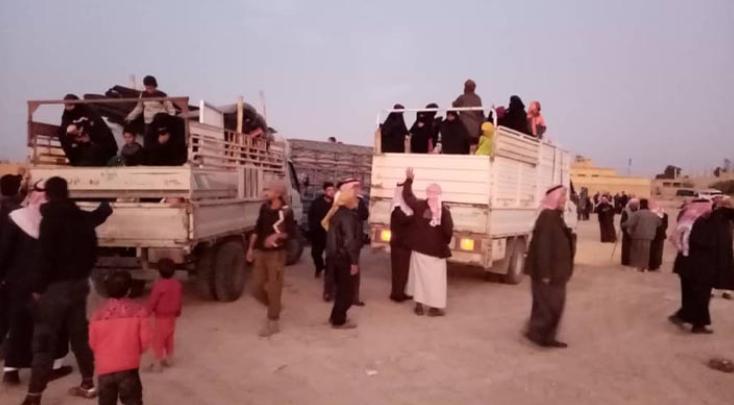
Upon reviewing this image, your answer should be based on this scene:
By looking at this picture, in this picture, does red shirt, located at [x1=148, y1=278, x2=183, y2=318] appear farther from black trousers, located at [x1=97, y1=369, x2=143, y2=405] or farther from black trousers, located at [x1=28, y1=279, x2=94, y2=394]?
black trousers, located at [x1=97, y1=369, x2=143, y2=405]

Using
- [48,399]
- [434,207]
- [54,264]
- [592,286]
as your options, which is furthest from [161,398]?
[592,286]

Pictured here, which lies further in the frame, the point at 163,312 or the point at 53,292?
the point at 163,312

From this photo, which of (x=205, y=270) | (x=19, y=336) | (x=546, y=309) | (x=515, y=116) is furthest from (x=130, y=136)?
(x=515, y=116)

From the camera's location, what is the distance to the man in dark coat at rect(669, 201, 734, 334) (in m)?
7.35

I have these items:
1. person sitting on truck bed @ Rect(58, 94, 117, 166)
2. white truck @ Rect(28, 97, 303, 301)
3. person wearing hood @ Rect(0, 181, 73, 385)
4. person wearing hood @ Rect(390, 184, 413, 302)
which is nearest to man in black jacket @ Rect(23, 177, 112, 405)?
person wearing hood @ Rect(0, 181, 73, 385)

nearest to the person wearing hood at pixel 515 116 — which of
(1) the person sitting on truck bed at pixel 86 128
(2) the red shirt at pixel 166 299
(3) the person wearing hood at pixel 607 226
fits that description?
(1) the person sitting on truck bed at pixel 86 128

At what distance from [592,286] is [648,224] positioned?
2.80m

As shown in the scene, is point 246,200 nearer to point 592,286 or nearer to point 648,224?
point 592,286

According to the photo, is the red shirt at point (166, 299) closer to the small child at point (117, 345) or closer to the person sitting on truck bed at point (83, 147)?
the small child at point (117, 345)

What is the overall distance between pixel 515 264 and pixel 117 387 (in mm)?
7813

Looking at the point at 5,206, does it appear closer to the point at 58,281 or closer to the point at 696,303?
the point at 58,281

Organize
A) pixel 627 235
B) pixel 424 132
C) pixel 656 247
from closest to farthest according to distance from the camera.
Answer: pixel 424 132 < pixel 656 247 < pixel 627 235

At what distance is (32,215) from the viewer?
4930 millimetres

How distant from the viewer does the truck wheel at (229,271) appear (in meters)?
8.38
